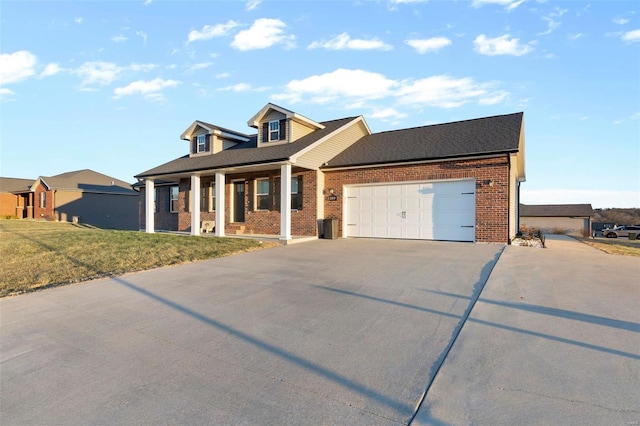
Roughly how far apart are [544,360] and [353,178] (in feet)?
37.7

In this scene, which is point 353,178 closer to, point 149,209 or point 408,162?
point 408,162

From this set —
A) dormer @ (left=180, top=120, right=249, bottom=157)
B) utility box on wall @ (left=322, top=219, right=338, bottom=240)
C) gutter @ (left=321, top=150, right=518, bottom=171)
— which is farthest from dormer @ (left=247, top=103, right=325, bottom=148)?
utility box on wall @ (left=322, top=219, right=338, bottom=240)

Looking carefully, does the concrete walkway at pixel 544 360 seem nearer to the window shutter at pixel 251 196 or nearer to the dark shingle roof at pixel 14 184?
the window shutter at pixel 251 196

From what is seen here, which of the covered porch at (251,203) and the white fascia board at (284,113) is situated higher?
the white fascia board at (284,113)

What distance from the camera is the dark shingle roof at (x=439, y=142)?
1226 cm

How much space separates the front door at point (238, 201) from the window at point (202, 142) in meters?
3.57

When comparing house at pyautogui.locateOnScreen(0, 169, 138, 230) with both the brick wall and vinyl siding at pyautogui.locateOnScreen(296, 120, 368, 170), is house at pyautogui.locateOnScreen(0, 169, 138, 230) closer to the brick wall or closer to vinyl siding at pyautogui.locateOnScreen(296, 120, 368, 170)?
vinyl siding at pyautogui.locateOnScreen(296, 120, 368, 170)

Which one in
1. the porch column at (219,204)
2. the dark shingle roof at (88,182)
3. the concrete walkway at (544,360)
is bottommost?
the concrete walkway at (544,360)

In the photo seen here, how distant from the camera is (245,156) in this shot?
15727 mm

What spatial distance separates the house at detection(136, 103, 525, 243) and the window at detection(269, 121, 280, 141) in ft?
0.16

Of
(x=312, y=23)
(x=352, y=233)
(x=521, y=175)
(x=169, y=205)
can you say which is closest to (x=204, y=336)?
(x=352, y=233)

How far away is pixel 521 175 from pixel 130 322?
819 inches

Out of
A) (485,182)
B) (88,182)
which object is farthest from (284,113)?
(88,182)

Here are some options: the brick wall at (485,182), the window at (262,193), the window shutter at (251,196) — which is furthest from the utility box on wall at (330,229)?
the window shutter at (251,196)
